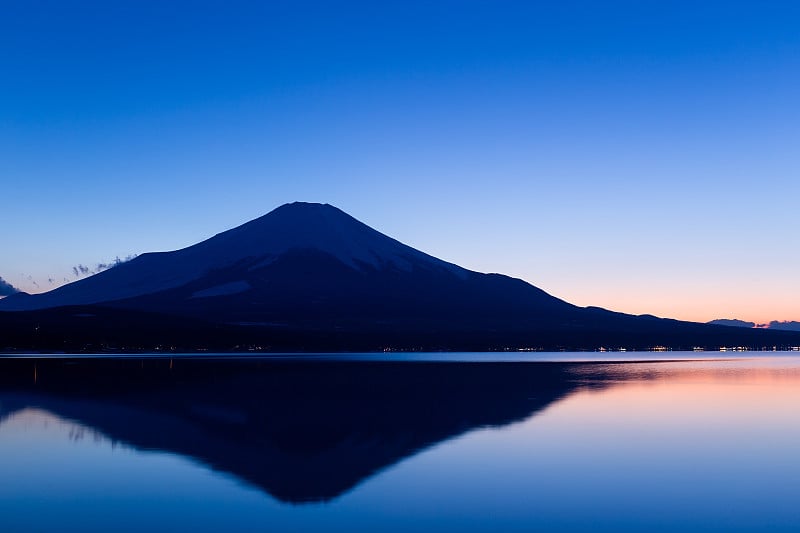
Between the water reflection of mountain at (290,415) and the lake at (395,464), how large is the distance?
124 millimetres

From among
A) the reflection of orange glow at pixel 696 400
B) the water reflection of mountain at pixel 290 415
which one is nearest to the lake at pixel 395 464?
the water reflection of mountain at pixel 290 415

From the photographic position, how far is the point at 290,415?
32.2 meters

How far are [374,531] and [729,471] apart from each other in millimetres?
10842

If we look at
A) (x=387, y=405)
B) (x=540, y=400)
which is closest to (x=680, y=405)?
(x=540, y=400)

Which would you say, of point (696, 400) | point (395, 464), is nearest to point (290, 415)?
point (395, 464)

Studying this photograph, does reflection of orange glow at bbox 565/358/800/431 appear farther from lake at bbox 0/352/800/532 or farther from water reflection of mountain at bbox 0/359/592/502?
water reflection of mountain at bbox 0/359/592/502

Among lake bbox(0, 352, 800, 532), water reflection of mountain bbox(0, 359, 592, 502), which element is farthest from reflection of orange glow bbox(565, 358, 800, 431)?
water reflection of mountain bbox(0, 359, 592, 502)

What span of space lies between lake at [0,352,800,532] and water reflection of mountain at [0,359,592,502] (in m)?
0.12

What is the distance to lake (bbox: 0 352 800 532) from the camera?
1529 cm

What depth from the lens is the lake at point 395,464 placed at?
15.3 metres

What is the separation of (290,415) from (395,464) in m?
12.2

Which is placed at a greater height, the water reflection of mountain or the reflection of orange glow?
the water reflection of mountain

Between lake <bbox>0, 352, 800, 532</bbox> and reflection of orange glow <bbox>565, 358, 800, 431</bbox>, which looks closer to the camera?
lake <bbox>0, 352, 800, 532</bbox>

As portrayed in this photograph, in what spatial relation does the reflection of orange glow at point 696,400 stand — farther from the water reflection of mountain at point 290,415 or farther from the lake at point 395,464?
the water reflection of mountain at point 290,415
